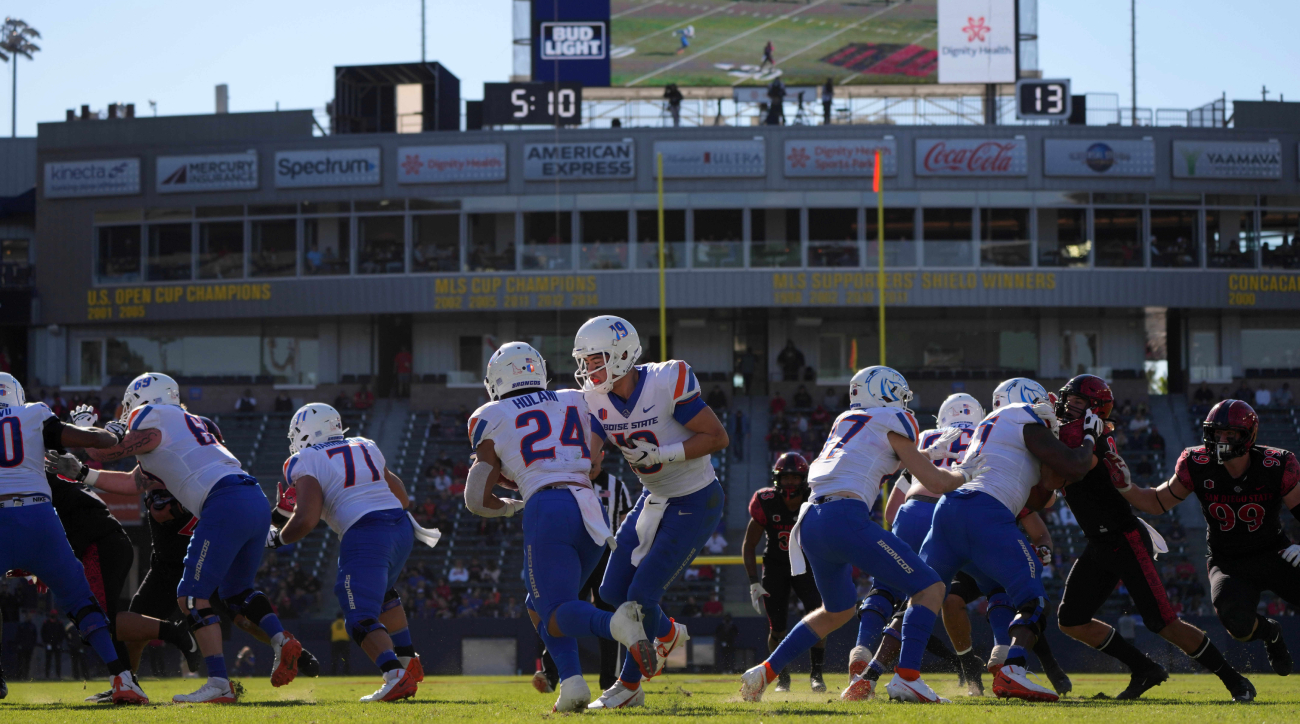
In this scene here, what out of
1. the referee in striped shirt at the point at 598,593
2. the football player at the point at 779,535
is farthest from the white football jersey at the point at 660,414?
the football player at the point at 779,535

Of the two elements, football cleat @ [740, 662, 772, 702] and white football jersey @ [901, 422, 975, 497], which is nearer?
football cleat @ [740, 662, 772, 702]

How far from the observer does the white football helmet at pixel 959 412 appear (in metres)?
11.3

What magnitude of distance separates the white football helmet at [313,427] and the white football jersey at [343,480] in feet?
0.43

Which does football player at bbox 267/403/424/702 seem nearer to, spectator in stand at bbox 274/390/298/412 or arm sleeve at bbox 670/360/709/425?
arm sleeve at bbox 670/360/709/425

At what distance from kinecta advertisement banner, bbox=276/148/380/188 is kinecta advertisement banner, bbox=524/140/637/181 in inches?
178

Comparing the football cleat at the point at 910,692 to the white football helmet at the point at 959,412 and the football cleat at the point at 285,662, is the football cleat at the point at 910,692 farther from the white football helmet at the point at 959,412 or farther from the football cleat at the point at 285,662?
the football cleat at the point at 285,662

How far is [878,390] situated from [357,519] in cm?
378

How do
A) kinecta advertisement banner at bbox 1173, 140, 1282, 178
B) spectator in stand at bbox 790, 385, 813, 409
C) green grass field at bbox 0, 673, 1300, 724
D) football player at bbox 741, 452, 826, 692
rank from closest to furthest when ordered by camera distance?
1. green grass field at bbox 0, 673, 1300, 724
2. football player at bbox 741, 452, 826, 692
3. spectator in stand at bbox 790, 385, 813, 409
4. kinecta advertisement banner at bbox 1173, 140, 1282, 178

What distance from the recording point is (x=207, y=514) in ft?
30.3

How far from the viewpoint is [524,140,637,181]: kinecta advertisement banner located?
35.7 m

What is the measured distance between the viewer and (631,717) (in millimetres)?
7020

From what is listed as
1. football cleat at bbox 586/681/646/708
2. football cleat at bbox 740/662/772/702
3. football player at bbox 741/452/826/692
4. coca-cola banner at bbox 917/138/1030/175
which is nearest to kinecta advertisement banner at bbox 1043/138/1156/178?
coca-cola banner at bbox 917/138/1030/175

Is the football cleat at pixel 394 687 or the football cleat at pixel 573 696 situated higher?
the football cleat at pixel 573 696

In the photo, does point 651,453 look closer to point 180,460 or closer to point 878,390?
point 878,390
